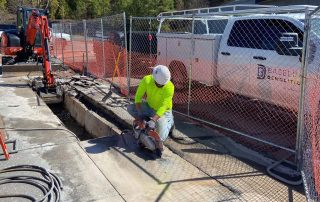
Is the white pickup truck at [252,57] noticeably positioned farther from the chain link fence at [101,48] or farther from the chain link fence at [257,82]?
the chain link fence at [101,48]

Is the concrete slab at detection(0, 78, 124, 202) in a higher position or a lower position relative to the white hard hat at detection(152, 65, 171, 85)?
lower

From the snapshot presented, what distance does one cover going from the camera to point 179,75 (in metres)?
9.36

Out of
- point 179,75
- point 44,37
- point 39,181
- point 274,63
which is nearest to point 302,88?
point 274,63

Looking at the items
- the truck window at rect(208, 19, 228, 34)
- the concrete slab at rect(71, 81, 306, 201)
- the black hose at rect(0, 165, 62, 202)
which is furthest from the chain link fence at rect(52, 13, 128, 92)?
the black hose at rect(0, 165, 62, 202)

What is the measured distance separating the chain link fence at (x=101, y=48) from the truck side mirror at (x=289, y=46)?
3.94m

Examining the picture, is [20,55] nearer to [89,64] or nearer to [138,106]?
[89,64]

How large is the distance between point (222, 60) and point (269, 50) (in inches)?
54.5

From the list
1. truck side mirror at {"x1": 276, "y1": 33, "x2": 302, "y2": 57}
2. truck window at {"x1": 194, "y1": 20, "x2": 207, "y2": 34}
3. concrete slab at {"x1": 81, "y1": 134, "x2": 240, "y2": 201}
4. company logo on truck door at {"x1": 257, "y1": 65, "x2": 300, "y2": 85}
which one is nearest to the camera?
concrete slab at {"x1": 81, "y1": 134, "x2": 240, "y2": 201}

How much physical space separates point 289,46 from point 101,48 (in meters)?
7.31

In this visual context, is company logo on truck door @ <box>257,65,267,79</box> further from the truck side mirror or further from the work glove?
the work glove

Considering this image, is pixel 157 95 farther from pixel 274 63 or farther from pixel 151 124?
pixel 274 63

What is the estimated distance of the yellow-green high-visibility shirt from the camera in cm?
571

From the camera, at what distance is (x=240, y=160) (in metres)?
5.49

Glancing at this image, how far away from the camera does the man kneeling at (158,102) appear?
554 centimetres
